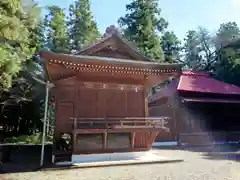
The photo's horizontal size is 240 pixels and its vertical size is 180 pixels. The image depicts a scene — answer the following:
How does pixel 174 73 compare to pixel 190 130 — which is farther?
pixel 190 130

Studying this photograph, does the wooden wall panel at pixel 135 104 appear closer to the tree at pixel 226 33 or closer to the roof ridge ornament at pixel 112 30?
the roof ridge ornament at pixel 112 30

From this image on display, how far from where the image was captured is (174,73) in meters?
10.2

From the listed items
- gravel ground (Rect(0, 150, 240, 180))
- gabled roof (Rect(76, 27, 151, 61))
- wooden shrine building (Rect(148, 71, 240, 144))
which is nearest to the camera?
gravel ground (Rect(0, 150, 240, 180))

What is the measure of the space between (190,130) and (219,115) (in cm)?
271

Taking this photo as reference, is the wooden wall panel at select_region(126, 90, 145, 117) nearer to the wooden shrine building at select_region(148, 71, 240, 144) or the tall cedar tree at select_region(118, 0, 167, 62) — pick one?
the wooden shrine building at select_region(148, 71, 240, 144)

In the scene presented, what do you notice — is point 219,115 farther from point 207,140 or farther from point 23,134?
point 23,134

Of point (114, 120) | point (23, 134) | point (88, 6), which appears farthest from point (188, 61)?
point (114, 120)

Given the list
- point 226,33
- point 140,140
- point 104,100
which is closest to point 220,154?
point 140,140

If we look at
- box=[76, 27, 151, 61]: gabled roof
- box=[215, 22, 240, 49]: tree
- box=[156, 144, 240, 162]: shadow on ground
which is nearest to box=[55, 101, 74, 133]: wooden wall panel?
box=[76, 27, 151, 61]: gabled roof

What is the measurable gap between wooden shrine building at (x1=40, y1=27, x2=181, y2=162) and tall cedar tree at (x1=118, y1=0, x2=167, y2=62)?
13140 millimetres

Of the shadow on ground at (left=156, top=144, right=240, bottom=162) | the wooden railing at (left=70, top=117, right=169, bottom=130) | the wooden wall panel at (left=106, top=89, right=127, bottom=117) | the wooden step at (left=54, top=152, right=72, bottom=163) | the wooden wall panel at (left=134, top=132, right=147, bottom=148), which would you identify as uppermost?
the wooden wall panel at (left=106, top=89, right=127, bottom=117)

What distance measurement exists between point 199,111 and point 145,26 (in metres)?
11.6

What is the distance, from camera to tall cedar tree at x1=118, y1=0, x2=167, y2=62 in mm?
23828

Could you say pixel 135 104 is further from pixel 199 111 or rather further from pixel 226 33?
pixel 226 33
